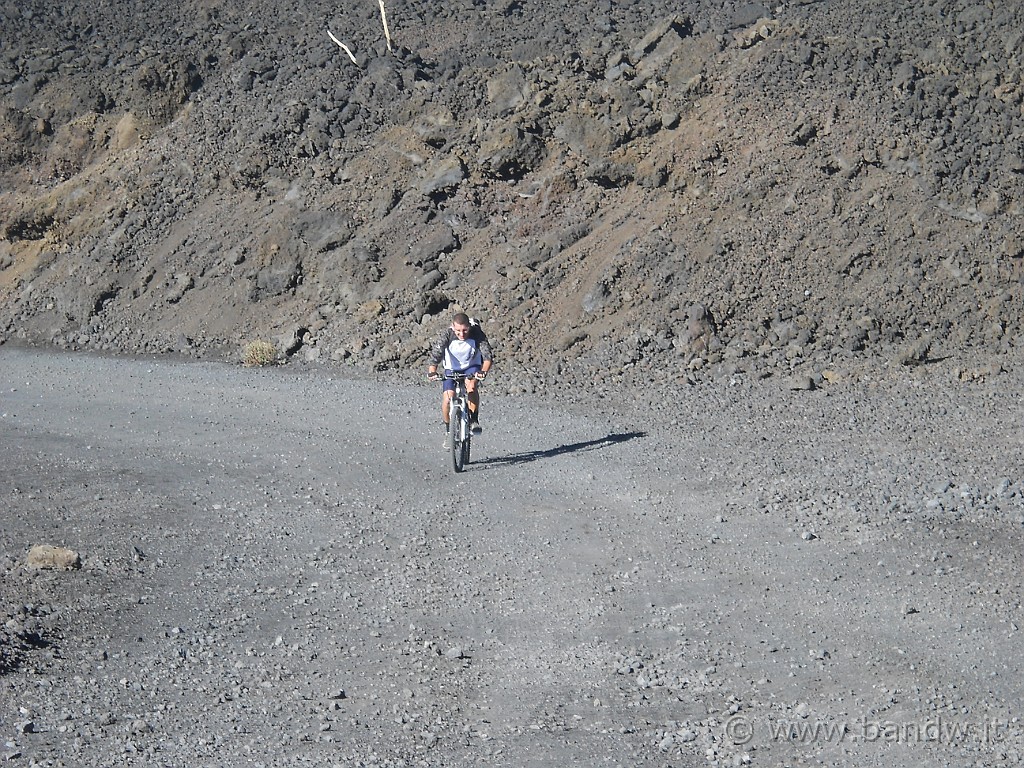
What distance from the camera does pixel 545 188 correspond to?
19.8 metres

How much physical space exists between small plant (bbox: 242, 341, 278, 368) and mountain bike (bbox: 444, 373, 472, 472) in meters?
8.42

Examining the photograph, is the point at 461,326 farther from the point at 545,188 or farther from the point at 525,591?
the point at 545,188

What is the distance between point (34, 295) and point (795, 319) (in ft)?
55.4

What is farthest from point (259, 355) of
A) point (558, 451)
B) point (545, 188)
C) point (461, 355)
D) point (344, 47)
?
point (344, 47)

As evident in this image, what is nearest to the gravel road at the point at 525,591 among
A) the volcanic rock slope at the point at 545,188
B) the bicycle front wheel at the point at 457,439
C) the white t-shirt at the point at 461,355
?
the bicycle front wheel at the point at 457,439

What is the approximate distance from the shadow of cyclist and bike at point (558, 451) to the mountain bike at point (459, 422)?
0.40 meters

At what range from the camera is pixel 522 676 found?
6.17m

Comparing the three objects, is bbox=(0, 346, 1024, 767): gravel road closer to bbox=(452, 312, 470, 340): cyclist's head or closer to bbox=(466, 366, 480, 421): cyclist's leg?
bbox=(466, 366, 480, 421): cyclist's leg

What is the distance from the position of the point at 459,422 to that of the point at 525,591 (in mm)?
3238

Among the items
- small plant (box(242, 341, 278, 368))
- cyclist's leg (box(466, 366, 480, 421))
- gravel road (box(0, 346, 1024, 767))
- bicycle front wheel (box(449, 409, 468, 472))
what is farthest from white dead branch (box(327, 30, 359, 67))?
bicycle front wheel (box(449, 409, 468, 472))

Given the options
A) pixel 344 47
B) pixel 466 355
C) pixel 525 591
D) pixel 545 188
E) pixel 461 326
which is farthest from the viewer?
pixel 344 47

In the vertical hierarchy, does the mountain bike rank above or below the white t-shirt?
below

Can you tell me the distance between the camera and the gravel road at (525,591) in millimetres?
5422

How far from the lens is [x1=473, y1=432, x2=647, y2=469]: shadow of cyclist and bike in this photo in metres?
11.1
